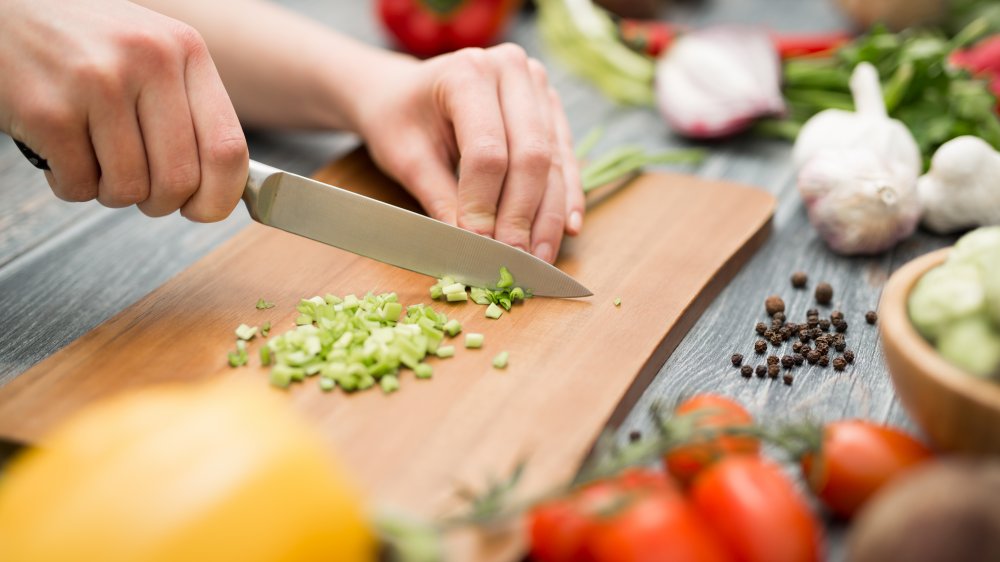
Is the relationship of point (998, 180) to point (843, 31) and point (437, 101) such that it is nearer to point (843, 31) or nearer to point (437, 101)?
point (437, 101)

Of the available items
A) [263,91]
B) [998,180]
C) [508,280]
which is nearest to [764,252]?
[998,180]

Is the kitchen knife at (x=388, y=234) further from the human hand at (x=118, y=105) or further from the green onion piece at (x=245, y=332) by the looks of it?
the green onion piece at (x=245, y=332)

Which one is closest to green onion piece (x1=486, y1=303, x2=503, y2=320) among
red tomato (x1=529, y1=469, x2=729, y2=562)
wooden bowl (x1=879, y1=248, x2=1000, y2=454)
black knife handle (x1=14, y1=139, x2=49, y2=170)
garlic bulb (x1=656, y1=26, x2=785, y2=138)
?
red tomato (x1=529, y1=469, x2=729, y2=562)

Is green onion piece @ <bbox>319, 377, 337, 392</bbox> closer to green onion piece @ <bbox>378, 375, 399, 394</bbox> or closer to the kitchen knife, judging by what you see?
green onion piece @ <bbox>378, 375, 399, 394</bbox>

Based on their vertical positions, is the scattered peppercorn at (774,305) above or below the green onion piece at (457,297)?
above

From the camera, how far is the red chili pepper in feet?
9.05

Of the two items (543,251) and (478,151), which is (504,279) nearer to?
(543,251)

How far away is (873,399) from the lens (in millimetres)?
1307

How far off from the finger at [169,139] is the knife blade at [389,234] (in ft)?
0.36

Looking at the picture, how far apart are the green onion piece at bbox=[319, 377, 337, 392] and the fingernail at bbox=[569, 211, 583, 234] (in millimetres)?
594

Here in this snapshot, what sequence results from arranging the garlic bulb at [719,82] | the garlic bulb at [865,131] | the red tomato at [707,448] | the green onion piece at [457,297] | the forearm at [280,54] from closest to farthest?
1. the red tomato at [707,448]
2. the green onion piece at [457,297]
3. the garlic bulb at [865,131]
4. the forearm at [280,54]
5. the garlic bulb at [719,82]

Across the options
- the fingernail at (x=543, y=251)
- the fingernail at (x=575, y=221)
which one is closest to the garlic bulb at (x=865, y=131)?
the fingernail at (x=575, y=221)

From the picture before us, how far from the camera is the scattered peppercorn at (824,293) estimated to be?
1.55m

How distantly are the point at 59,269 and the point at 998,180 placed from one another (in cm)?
184
